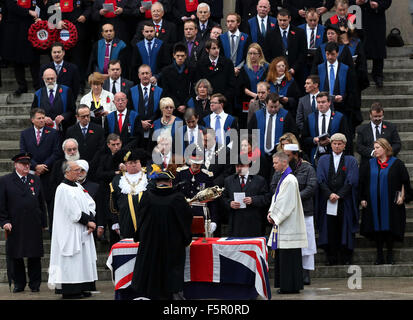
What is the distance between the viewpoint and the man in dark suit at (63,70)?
1914 centimetres

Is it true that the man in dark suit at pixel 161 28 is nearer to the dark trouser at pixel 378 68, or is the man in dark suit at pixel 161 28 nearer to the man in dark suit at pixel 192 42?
the man in dark suit at pixel 192 42

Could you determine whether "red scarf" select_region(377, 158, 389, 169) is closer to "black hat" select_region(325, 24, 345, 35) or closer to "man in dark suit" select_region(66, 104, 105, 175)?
"black hat" select_region(325, 24, 345, 35)

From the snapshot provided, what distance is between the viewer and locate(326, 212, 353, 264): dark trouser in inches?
648

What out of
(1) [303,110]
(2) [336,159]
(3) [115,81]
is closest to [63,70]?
(3) [115,81]

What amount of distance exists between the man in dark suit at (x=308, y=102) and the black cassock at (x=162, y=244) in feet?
14.9

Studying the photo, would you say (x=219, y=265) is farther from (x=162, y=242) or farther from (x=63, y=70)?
(x=63, y=70)

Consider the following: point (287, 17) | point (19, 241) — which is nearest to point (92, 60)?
point (287, 17)

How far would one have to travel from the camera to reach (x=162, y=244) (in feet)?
44.7

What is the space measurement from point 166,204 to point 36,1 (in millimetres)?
8779

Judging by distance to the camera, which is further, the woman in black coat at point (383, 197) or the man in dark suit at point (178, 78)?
the man in dark suit at point (178, 78)

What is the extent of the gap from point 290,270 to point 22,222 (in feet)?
13.4

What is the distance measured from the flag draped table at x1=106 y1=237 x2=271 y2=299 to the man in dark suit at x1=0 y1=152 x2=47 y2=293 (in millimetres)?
2143

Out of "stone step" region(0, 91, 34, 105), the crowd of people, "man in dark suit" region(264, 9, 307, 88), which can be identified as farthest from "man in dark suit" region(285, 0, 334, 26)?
"stone step" region(0, 91, 34, 105)

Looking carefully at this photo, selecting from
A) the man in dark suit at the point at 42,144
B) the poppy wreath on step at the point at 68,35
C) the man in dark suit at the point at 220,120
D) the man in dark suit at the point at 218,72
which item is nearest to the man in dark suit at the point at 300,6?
the man in dark suit at the point at 218,72
